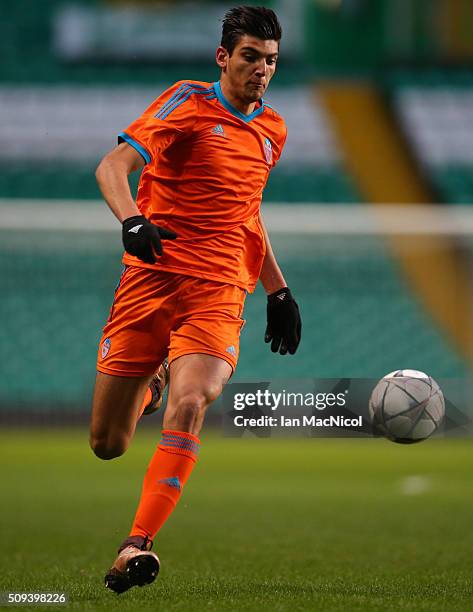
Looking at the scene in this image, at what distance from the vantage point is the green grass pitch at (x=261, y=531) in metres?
4.50

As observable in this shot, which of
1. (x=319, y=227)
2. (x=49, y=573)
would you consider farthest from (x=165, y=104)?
(x=319, y=227)

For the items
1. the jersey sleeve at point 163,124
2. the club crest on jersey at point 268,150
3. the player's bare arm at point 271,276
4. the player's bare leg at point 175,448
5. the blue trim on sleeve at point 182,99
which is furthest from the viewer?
the player's bare arm at point 271,276

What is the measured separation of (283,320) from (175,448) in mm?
1285

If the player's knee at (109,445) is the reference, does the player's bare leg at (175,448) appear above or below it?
above

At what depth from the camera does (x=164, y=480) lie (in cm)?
430

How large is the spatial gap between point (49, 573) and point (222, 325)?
1.41m

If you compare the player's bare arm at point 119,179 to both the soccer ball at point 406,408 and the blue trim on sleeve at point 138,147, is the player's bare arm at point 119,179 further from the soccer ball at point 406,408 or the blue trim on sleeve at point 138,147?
the soccer ball at point 406,408

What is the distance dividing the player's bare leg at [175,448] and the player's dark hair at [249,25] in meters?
1.35

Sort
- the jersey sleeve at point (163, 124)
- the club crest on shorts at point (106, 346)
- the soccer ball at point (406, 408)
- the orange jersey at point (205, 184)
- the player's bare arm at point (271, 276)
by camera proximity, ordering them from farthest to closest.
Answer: the player's bare arm at point (271, 276) → the soccer ball at point (406, 408) → the club crest on shorts at point (106, 346) → the orange jersey at point (205, 184) → the jersey sleeve at point (163, 124)

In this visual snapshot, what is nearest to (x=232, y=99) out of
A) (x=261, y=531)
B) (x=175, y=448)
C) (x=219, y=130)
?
(x=219, y=130)

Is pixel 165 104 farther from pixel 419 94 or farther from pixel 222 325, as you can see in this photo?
pixel 419 94

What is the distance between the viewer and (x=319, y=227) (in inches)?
584

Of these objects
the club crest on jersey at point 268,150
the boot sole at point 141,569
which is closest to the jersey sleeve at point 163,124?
the club crest on jersey at point 268,150

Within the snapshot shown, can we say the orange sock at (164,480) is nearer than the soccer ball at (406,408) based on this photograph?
Yes
